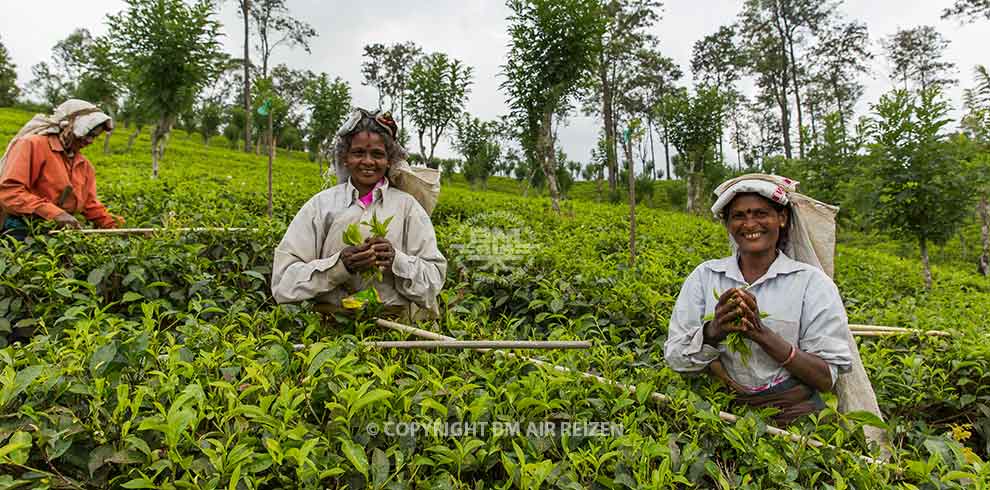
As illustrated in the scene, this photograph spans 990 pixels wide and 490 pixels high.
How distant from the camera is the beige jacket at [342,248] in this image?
2121 millimetres

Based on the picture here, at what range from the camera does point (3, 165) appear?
329 cm

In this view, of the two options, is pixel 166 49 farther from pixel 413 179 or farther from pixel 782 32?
pixel 782 32

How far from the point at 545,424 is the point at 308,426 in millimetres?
655

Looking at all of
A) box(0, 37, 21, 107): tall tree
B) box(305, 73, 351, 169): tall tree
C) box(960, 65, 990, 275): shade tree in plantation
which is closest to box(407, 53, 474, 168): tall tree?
box(305, 73, 351, 169): tall tree

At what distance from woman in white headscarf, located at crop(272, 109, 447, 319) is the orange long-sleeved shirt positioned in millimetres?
2038

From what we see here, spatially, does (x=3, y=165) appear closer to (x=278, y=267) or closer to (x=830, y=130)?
(x=278, y=267)

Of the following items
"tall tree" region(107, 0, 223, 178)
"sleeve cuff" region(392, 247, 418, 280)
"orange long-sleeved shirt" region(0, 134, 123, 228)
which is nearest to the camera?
"sleeve cuff" region(392, 247, 418, 280)

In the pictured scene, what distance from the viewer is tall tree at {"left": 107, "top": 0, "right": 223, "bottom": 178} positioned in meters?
9.99

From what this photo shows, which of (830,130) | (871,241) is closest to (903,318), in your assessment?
(830,130)

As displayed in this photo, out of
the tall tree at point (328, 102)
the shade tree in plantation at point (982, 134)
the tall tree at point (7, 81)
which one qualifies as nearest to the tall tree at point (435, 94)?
the tall tree at point (328, 102)

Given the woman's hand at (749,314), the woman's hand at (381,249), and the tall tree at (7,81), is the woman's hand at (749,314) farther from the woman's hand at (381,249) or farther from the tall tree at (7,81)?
the tall tree at (7,81)

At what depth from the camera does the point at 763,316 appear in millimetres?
1747

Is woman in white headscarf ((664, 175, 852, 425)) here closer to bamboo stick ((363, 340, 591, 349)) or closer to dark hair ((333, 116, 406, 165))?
bamboo stick ((363, 340, 591, 349))

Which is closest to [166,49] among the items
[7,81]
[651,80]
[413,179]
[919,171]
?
[413,179]
